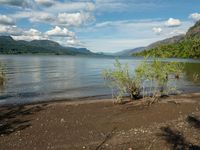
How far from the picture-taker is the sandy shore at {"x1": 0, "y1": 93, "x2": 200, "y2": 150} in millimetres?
13633

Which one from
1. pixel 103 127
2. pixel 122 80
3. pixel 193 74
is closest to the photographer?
pixel 103 127

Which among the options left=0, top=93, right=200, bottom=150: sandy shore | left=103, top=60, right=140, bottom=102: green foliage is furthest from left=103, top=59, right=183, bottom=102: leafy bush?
left=0, top=93, right=200, bottom=150: sandy shore

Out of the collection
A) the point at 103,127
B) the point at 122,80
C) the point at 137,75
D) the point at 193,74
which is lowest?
the point at 193,74

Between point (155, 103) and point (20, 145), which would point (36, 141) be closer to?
point (20, 145)

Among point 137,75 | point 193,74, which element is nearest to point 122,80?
point 137,75

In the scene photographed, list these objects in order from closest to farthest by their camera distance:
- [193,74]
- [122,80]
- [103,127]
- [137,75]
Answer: [103,127], [137,75], [122,80], [193,74]

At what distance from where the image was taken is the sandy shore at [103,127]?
13633 millimetres

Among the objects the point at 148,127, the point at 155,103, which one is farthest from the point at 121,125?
the point at 155,103

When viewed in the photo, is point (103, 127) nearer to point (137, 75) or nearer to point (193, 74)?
point (137, 75)

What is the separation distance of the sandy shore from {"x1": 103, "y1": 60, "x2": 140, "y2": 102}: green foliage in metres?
2.16

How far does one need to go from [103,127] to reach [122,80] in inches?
330

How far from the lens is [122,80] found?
24.8 meters

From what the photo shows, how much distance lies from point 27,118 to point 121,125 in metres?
6.06

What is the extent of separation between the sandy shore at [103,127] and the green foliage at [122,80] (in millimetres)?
2162
